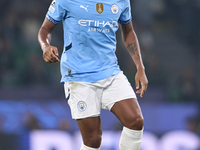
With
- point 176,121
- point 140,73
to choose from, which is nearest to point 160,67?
point 176,121

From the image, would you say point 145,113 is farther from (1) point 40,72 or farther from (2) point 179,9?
(2) point 179,9

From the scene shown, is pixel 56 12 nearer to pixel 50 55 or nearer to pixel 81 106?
pixel 50 55

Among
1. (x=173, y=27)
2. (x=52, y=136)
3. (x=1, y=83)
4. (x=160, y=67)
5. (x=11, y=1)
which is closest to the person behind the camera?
(x=52, y=136)

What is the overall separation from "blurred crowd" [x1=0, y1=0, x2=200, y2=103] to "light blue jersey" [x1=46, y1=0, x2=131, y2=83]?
4.32 m

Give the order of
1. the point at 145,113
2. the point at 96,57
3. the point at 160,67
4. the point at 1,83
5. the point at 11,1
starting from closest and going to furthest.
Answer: the point at 96,57 → the point at 145,113 → the point at 1,83 → the point at 160,67 → the point at 11,1

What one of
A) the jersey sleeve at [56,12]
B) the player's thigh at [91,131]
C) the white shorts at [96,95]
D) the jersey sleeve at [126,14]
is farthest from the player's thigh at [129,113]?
the jersey sleeve at [56,12]

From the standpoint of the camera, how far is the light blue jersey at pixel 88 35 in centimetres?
341

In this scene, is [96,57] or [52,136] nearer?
[96,57]

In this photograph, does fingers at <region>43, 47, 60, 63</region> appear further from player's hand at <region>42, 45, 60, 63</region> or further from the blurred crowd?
the blurred crowd

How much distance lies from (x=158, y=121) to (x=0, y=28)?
4.02 metres

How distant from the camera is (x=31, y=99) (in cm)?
732

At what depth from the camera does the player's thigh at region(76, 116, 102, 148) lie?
11.1 feet

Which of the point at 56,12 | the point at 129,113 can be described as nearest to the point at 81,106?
the point at 129,113

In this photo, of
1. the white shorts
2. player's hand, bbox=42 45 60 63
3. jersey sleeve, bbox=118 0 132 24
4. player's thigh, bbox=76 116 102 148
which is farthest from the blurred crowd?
player's hand, bbox=42 45 60 63
